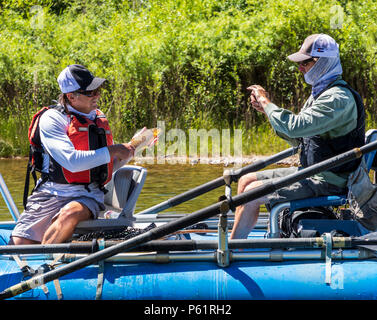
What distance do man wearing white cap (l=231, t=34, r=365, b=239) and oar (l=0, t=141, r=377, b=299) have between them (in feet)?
0.85

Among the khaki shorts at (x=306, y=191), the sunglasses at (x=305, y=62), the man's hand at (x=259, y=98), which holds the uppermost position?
the sunglasses at (x=305, y=62)

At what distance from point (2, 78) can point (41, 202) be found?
1044 cm

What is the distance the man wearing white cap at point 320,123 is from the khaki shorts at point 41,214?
1.05 metres

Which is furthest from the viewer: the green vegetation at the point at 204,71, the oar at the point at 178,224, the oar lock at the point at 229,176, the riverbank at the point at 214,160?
the green vegetation at the point at 204,71

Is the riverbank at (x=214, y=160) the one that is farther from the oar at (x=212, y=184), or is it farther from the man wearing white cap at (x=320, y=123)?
the man wearing white cap at (x=320, y=123)

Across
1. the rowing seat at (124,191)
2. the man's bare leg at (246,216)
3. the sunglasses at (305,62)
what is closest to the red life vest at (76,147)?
the rowing seat at (124,191)

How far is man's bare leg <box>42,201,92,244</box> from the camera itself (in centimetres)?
397

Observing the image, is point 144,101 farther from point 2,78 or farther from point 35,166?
point 35,166

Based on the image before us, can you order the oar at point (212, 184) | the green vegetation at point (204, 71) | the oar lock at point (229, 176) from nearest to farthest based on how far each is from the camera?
the oar lock at point (229, 176) < the oar at point (212, 184) < the green vegetation at point (204, 71)

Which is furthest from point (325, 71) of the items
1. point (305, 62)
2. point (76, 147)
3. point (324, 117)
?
point (76, 147)

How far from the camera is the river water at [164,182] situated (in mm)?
8508

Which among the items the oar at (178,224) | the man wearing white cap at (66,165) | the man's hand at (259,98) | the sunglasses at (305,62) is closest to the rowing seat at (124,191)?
the man wearing white cap at (66,165)

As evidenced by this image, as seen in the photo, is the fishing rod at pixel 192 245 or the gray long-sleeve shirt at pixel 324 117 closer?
the fishing rod at pixel 192 245

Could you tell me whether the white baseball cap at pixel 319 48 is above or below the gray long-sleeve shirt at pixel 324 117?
above
